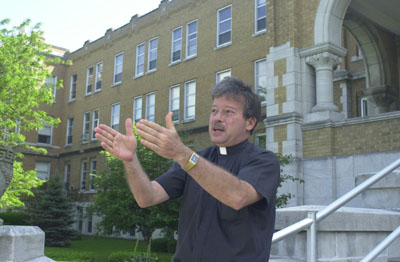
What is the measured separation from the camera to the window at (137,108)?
28734 millimetres

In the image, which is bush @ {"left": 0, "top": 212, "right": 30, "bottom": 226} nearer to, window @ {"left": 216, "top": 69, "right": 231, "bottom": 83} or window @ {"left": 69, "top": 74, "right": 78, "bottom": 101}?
window @ {"left": 69, "top": 74, "right": 78, "bottom": 101}

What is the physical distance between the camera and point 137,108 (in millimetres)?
29047

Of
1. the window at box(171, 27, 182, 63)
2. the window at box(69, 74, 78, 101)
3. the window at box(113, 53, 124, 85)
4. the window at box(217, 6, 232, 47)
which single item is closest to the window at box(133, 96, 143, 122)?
the window at box(113, 53, 124, 85)

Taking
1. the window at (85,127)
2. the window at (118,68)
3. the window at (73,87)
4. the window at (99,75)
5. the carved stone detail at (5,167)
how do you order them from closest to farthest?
the carved stone detail at (5,167) → the window at (118,68) → the window at (99,75) → the window at (85,127) → the window at (73,87)

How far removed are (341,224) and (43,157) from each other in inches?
1335

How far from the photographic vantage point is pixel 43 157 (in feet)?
117

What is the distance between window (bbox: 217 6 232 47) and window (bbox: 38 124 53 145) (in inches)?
706

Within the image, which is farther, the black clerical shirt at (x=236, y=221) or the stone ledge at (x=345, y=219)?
the stone ledge at (x=345, y=219)

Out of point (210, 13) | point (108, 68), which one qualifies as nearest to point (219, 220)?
point (210, 13)

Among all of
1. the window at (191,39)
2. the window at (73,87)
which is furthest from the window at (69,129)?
the window at (191,39)

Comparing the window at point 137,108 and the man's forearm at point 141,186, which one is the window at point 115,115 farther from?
the man's forearm at point 141,186

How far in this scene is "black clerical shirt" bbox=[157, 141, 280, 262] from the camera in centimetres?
214

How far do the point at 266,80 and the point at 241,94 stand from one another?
54.3 ft

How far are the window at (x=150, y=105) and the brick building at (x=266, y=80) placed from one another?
0.07m
